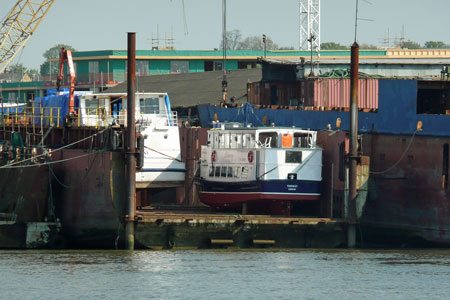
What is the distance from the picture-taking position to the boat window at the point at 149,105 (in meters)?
50.7

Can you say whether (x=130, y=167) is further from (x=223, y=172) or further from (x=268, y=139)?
(x=268, y=139)

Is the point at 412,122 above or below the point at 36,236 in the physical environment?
above

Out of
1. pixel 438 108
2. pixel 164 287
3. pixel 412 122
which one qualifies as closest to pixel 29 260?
pixel 164 287

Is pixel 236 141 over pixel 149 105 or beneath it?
beneath

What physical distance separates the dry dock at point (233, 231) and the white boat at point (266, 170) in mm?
1211

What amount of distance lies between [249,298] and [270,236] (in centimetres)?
946

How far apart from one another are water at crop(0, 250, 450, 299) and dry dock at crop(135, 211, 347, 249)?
1.79 ft

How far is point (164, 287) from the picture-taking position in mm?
35969

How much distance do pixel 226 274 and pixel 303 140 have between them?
9.85m

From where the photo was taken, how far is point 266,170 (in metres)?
44.8

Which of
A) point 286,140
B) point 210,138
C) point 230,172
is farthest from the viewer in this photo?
point 210,138

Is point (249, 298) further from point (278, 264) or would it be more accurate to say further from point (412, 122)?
point (412, 122)

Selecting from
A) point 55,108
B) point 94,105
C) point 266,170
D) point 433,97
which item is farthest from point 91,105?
point 433,97

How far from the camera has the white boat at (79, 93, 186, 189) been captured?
156 ft
